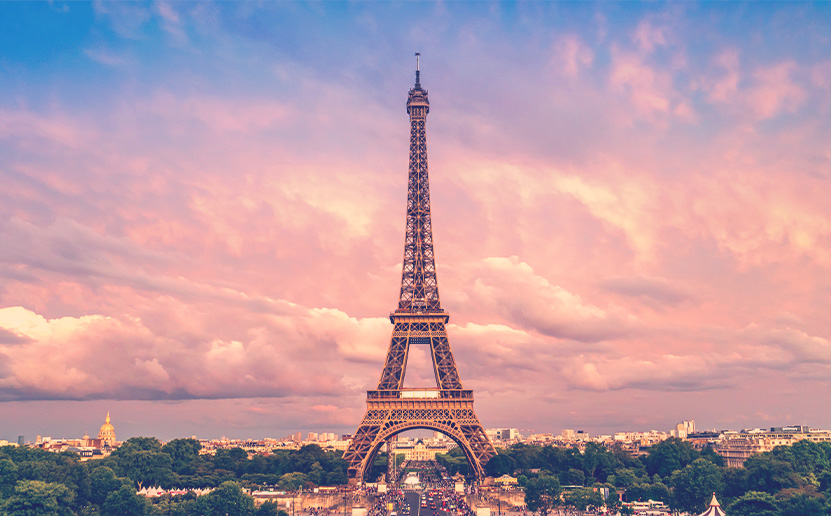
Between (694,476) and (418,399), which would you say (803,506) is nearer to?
(694,476)

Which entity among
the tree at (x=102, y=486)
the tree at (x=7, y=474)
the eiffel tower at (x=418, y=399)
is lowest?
the tree at (x=102, y=486)

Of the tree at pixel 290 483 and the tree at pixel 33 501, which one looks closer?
the tree at pixel 33 501

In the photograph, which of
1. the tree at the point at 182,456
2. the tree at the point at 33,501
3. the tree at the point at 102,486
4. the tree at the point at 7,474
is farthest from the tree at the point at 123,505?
the tree at the point at 182,456

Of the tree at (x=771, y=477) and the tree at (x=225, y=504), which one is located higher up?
the tree at (x=771, y=477)

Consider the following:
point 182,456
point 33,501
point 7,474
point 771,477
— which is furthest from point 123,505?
point 771,477

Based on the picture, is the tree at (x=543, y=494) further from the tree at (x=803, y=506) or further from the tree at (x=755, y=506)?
the tree at (x=803, y=506)

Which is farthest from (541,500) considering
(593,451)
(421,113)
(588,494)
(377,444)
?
(421,113)

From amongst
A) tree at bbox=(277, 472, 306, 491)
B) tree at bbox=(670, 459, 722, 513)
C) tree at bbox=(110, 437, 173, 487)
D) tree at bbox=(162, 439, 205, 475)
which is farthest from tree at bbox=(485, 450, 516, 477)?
tree at bbox=(110, 437, 173, 487)
